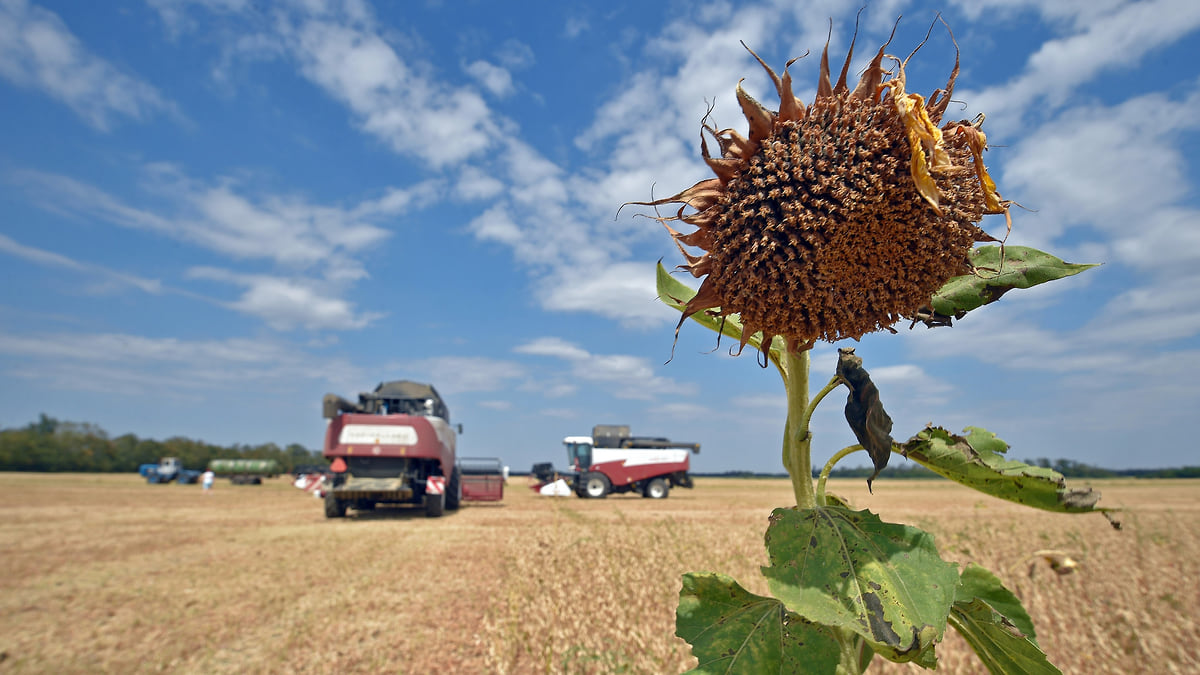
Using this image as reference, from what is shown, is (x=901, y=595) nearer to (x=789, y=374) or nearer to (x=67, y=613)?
(x=789, y=374)

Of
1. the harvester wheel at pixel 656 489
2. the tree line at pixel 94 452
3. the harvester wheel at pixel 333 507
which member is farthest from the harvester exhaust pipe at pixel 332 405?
the tree line at pixel 94 452

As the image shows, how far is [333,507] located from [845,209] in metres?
20.4

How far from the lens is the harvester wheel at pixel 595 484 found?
32750 mm

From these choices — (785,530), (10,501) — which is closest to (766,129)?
(785,530)

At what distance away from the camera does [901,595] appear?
1.05 metres

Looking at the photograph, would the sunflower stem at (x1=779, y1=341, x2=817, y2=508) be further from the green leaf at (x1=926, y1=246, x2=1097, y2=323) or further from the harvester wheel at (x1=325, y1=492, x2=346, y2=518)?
the harvester wheel at (x1=325, y1=492, x2=346, y2=518)

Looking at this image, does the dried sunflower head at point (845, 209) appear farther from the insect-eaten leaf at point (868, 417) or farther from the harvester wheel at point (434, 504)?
the harvester wheel at point (434, 504)

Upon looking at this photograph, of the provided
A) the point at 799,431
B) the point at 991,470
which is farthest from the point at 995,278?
the point at 799,431

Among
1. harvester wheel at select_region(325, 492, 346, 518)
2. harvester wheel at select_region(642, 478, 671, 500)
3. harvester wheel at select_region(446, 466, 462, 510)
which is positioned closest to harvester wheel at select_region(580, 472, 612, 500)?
harvester wheel at select_region(642, 478, 671, 500)

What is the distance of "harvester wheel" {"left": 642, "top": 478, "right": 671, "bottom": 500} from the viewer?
3347 centimetres

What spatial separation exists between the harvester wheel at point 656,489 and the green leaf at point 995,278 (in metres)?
32.9

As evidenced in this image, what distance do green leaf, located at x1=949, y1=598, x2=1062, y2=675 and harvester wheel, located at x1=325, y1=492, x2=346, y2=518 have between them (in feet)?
64.1

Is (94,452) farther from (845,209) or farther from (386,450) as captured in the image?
(845,209)

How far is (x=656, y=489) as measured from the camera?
33.5 meters
